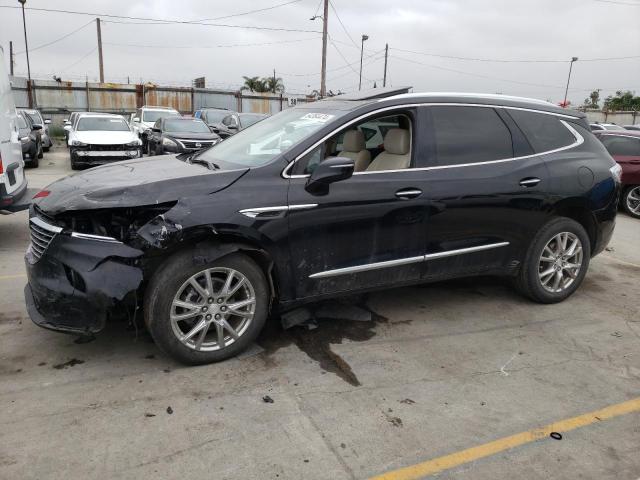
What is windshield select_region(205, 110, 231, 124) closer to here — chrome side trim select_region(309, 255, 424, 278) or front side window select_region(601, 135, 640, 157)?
front side window select_region(601, 135, 640, 157)

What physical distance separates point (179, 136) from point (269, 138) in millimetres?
11232

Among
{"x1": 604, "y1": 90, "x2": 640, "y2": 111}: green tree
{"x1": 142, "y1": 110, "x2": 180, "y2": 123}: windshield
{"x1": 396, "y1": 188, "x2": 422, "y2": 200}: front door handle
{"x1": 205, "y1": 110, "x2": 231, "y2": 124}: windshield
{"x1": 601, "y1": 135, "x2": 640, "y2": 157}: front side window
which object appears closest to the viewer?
{"x1": 396, "y1": 188, "x2": 422, "y2": 200}: front door handle

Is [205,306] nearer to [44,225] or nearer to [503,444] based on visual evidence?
[44,225]

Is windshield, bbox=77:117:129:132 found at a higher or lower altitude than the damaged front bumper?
higher

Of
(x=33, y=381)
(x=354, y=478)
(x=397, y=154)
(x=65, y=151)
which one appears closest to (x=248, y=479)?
(x=354, y=478)

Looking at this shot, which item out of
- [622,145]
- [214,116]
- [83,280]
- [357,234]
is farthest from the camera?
[214,116]

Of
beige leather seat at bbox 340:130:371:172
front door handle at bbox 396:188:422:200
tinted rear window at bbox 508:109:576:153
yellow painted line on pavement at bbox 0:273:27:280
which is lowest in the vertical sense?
yellow painted line on pavement at bbox 0:273:27:280

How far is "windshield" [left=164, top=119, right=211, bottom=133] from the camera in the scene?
50.8 ft

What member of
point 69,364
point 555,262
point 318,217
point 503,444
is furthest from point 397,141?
point 69,364

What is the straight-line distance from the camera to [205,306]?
3.36m

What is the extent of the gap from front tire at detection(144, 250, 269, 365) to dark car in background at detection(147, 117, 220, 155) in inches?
419

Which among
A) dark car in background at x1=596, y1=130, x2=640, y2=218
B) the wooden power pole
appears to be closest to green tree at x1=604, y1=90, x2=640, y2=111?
the wooden power pole

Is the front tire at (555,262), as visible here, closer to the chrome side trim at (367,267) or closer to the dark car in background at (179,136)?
the chrome side trim at (367,267)

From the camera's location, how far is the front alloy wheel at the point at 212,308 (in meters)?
3.31
